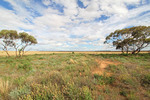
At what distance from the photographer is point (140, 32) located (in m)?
17.3

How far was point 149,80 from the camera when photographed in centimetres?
354

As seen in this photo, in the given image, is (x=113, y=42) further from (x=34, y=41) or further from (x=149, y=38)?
(x=34, y=41)

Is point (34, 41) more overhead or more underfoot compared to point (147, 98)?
more overhead

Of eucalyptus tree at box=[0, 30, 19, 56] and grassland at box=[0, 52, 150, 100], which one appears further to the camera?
eucalyptus tree at box=[0, 30, 19, 56]

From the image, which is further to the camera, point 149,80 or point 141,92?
point 149,80

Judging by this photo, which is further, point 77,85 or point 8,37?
point 8,37

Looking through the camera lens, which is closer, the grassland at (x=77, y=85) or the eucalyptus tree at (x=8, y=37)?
the grassland at (x=77, y=85)

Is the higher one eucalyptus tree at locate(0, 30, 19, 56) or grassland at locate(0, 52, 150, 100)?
eucalyptus tree at locate(0, 30, 19, 56)

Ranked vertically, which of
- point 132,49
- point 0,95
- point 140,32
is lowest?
point 0,95

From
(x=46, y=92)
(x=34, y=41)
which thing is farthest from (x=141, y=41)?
(x=34, y=41)

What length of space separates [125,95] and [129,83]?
972 mm

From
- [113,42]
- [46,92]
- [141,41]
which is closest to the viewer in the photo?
[46,92]

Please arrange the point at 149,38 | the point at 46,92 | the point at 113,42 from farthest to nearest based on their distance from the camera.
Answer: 1. the point at 113,42
2. the point at 149,38
3. the point at 46,92

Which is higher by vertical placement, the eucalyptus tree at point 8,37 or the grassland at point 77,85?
the eucalyptus tree at point 8,37
